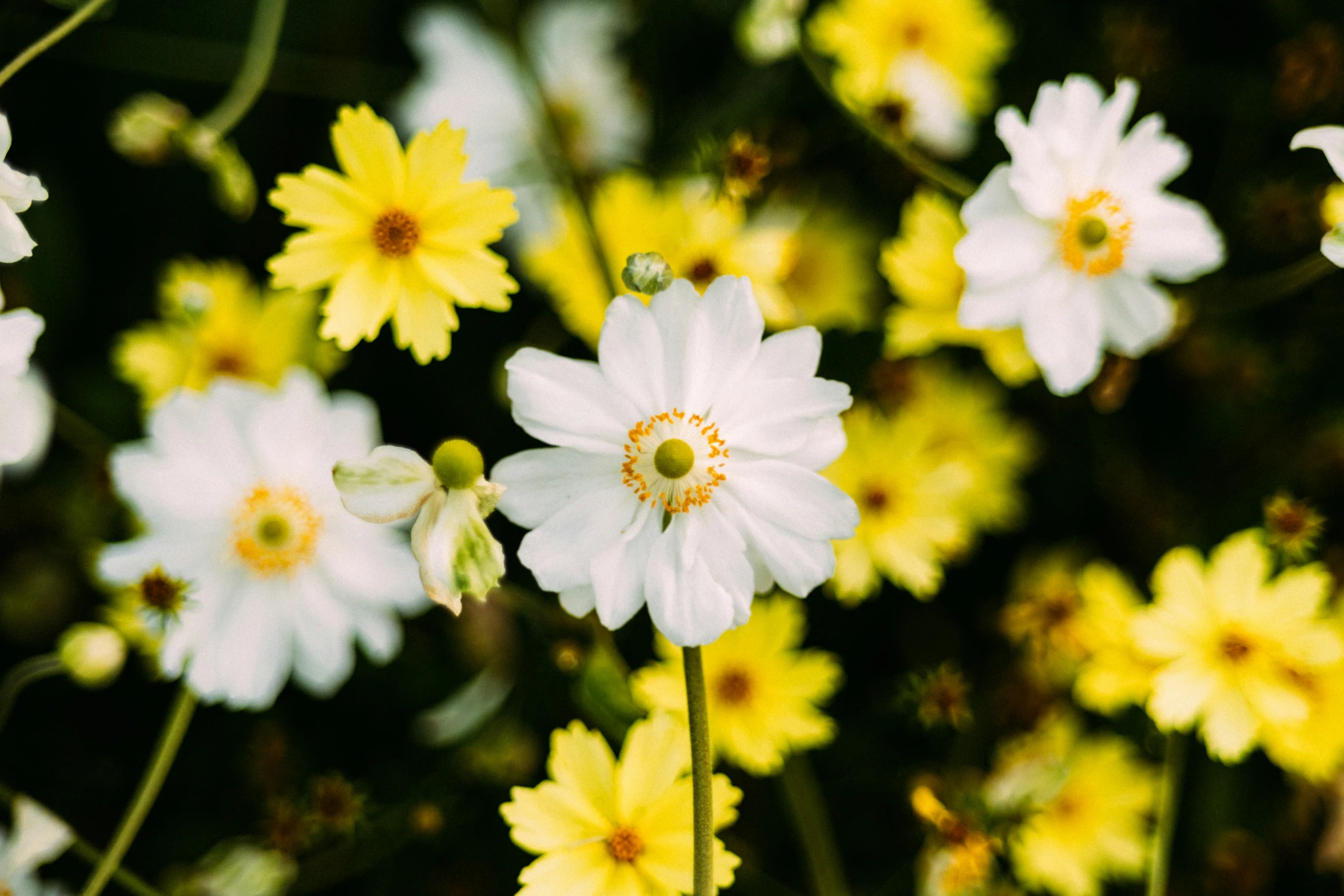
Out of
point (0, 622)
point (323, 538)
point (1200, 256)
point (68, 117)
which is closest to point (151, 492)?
point (323, 538)

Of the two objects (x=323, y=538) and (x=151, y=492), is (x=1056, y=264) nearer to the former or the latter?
(x=323, y=538)

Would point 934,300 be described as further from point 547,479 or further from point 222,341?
point 222,341

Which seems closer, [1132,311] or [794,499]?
[794,499]

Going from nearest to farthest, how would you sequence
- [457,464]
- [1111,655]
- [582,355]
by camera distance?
[457,464]
[1111,655]
[582,355]

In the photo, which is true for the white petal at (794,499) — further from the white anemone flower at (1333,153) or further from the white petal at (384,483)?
the white anemone flower at (1333,153)

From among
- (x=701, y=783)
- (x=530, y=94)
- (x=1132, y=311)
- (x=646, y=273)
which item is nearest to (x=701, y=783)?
(x=701, y=783)

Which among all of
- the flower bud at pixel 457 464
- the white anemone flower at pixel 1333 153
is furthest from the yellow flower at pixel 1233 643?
the flower bud at pixel 457 464
